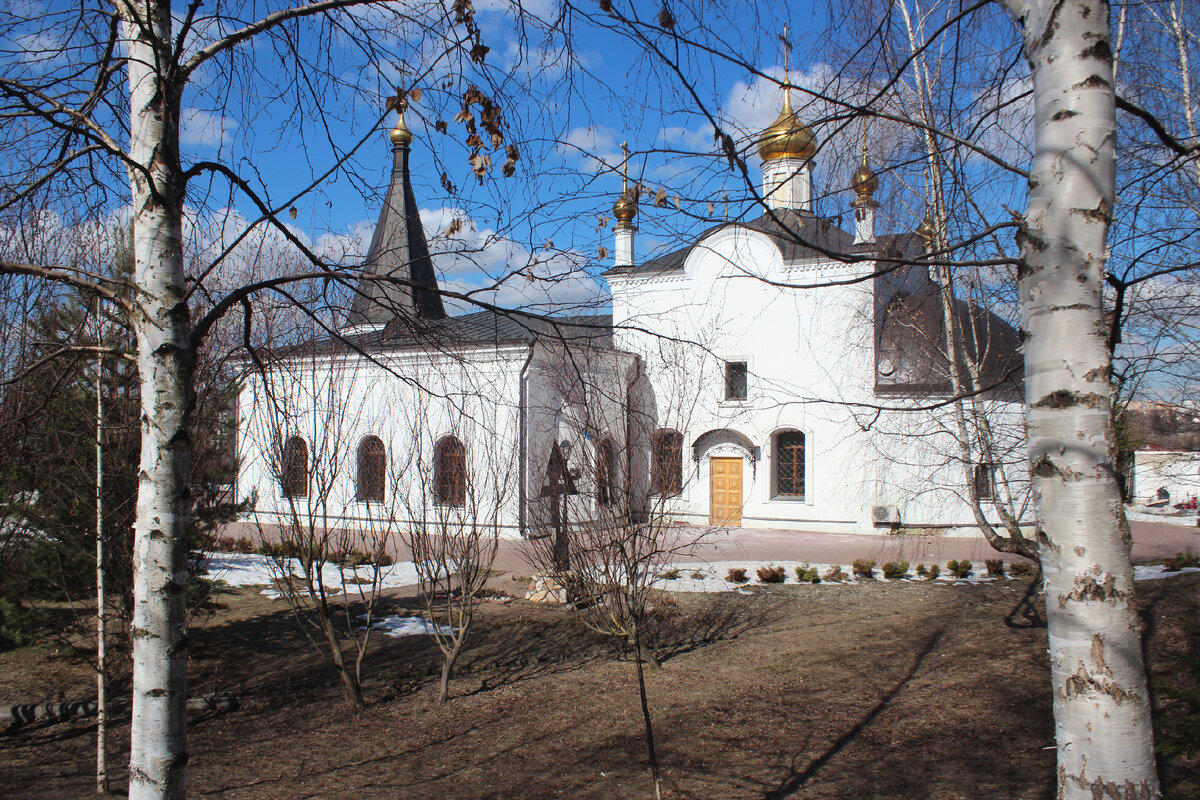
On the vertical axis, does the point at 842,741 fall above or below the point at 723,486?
below

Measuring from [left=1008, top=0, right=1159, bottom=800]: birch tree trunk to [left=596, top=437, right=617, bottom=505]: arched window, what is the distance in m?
5.20

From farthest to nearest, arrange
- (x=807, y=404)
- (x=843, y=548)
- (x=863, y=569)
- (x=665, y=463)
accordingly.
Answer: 1. (x=807, y=404)
2. (x=843, y=548)
3. (x=863, y=569)
4. (x=665, y=463)

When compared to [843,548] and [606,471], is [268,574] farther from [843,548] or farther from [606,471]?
[843,548]

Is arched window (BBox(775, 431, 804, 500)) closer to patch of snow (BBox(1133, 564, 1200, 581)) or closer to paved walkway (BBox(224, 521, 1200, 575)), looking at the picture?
paved walkway (BBox(224, 521, 1200, 575))

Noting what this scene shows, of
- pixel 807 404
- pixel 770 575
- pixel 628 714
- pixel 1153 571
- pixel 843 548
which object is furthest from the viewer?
pixel 807 404

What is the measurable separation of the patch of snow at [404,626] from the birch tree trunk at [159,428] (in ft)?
24.6

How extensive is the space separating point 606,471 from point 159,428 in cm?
Result: 494

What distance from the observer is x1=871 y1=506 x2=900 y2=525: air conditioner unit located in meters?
19.8

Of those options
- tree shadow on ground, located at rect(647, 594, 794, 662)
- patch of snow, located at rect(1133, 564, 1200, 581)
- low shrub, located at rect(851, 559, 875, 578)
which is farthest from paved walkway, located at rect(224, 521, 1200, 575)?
tree shadow on ground, located at rect(647, 594, 794, 662)

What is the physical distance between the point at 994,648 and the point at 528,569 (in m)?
Answer: 8.71

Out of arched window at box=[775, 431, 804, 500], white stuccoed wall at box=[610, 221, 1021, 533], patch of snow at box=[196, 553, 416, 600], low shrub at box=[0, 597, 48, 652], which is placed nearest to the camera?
low shrub at box=[0, 597, 48, 652]

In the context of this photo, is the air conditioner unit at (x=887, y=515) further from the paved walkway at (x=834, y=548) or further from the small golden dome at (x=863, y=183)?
the small golden dome at (x=863, y=183)

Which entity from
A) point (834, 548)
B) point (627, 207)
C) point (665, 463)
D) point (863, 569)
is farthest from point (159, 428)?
point (834, 548)

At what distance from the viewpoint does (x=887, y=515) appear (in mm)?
19781
